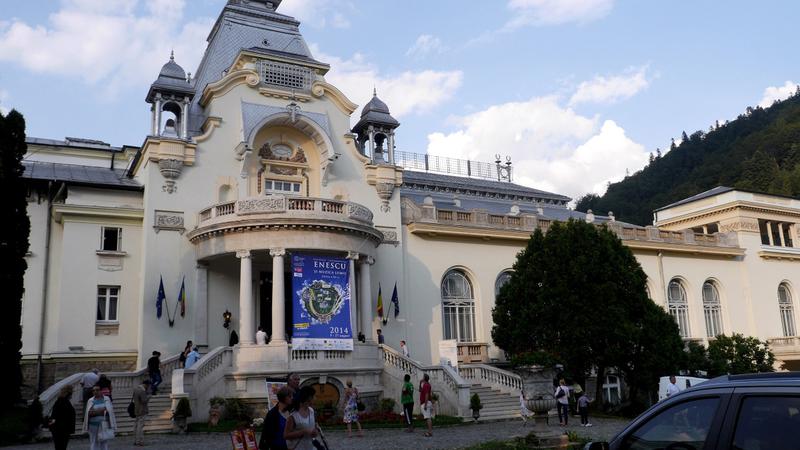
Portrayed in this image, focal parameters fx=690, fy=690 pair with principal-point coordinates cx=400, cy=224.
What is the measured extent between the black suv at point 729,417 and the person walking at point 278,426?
461 cm

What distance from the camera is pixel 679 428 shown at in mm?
5133

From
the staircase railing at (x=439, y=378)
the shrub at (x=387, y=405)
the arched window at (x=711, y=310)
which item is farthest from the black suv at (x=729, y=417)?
the arched window at (x=711, y=310)

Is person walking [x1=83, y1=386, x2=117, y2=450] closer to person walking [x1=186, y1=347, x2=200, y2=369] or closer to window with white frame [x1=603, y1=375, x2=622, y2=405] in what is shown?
person walking [x1=186, y1=347, x2=200, y2=369]

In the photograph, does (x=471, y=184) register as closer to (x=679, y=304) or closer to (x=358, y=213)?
(x=679, y=304)

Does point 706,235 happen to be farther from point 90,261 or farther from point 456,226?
point 90,261

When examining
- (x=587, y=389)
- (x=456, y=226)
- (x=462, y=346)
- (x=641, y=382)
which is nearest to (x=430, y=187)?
(x=456, y=226)

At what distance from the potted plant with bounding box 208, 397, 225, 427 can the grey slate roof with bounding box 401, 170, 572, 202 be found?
65.0 ft

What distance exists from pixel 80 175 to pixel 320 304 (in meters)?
13.2

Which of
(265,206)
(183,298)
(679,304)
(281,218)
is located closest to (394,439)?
(281,218)

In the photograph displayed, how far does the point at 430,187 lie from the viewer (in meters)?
41.1

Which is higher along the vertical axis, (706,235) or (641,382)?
(706,235)

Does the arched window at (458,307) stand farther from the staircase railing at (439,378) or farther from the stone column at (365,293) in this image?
the staircase railing at (439,378)

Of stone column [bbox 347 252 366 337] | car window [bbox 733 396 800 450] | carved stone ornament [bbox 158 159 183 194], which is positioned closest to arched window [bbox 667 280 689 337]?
stone column [bbox 347 252 366 337]

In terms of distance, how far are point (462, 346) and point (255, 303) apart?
10.1 m
